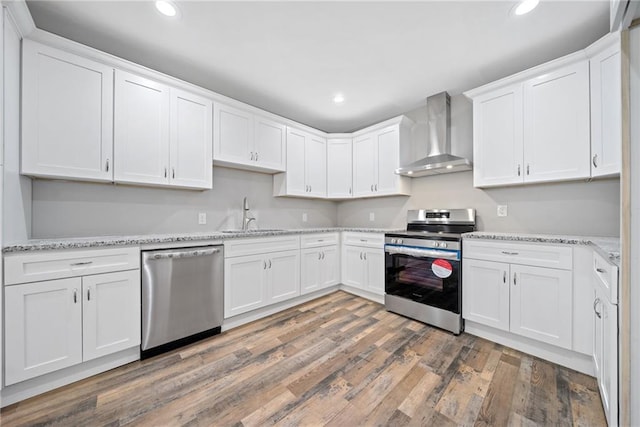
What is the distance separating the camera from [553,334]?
1.89 metres

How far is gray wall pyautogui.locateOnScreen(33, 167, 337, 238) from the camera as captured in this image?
6.70 ft

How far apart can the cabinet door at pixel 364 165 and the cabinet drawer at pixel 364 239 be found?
646 mm

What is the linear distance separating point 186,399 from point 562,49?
3.92 metres

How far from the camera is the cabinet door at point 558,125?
200cm

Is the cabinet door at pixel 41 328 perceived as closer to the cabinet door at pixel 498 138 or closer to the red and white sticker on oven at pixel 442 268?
the red and white sticker on oven at pixel 442 268

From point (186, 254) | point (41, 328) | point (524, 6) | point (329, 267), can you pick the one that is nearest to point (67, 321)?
point (41, 328)

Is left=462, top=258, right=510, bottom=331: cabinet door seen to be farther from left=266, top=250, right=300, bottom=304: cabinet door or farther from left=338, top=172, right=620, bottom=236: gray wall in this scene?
left=266, top=250, right=300, bottom=304: cabinet door

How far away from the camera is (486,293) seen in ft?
7.32

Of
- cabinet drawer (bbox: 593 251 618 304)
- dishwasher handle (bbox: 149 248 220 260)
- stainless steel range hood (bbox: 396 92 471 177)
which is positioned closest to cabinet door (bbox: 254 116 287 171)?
dishwasher handle (bbox: 149 248 220 260)

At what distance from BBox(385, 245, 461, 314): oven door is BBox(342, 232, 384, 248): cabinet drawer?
0.24m

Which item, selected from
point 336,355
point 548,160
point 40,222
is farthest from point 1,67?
point 548,160

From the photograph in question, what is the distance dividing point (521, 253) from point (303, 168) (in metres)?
2.58

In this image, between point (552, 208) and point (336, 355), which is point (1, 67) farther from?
point (552, 208)

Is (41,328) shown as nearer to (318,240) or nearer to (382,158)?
(318,240)
